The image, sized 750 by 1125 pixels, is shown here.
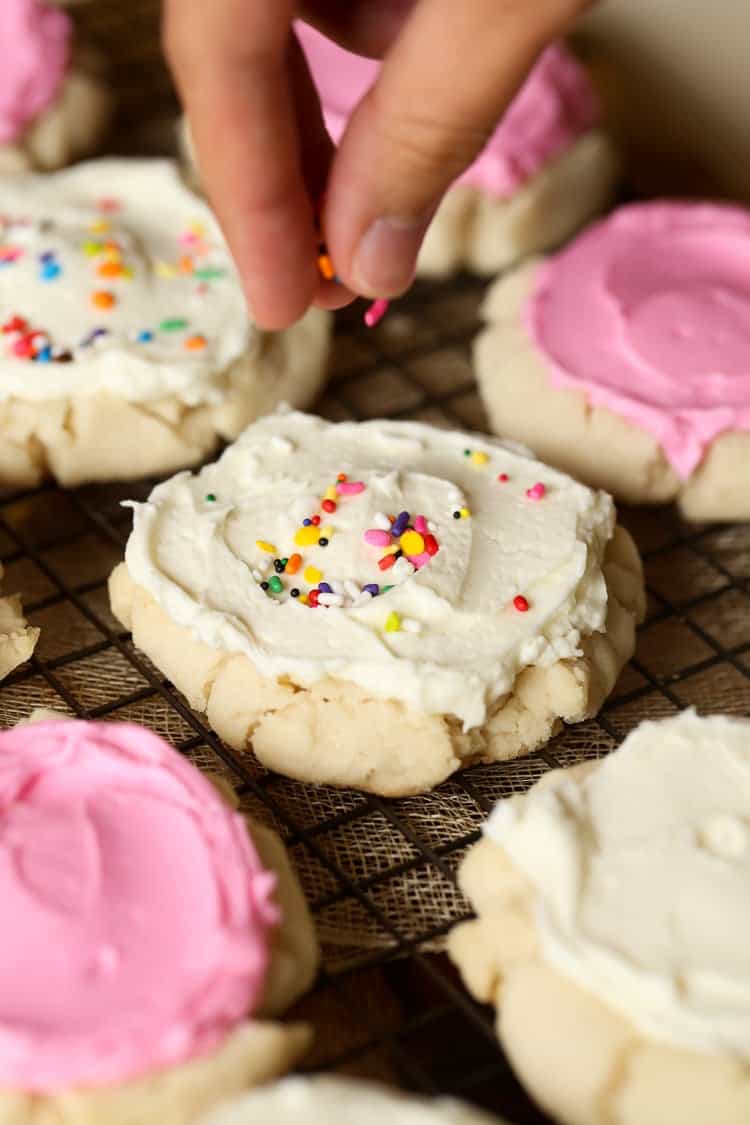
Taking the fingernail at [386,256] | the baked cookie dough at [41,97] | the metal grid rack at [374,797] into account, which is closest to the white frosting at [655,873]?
the metal grid rack at [374,797]

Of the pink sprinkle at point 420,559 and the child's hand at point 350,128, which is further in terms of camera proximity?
the pink sprinkle at point 420,559

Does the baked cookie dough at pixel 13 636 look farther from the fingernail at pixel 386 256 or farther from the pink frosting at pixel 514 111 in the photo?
the pink frosting at pixel 514 111

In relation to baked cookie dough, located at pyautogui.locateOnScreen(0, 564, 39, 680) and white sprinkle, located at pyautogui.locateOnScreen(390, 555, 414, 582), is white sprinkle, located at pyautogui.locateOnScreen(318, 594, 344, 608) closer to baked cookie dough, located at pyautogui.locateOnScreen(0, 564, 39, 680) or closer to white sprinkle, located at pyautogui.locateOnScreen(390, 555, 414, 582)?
white sprinkle, located at pyautogui.locateOnScreen(390, 555, 414, 582)

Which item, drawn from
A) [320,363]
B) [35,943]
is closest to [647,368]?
[320,363]

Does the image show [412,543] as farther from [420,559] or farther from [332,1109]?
[332,1109]

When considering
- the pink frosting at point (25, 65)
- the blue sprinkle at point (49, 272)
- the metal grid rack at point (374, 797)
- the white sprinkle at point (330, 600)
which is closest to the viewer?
the metal grid rack at point (374, 797)
